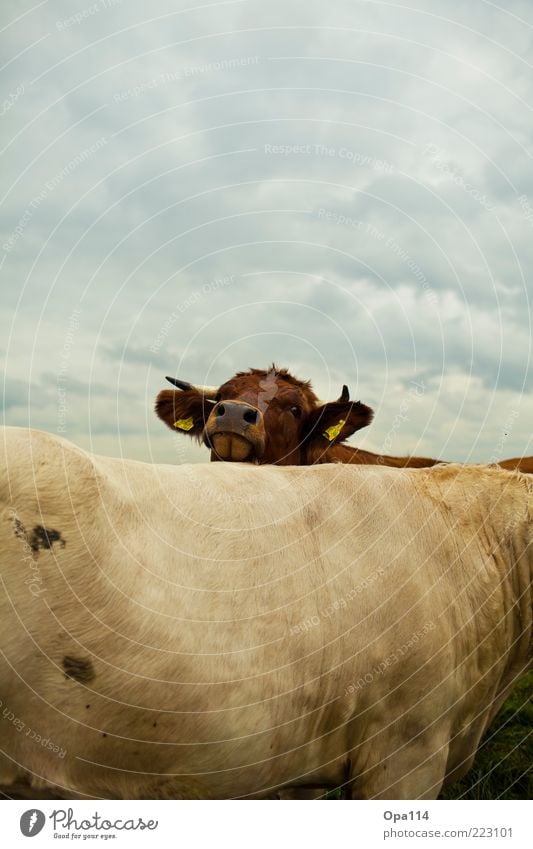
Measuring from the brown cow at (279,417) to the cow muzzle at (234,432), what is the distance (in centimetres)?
1

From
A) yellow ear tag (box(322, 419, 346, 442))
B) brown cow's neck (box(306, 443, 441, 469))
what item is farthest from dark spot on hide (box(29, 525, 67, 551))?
yellow ear tag (box(322, 419, 346, 442))

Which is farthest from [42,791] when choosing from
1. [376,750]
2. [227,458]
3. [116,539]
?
[227,458]

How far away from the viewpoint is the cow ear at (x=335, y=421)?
9.69 meters

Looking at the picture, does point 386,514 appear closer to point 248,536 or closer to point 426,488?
point 426,488

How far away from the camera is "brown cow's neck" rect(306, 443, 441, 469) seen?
9656mm

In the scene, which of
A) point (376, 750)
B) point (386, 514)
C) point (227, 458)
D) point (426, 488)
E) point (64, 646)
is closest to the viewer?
point (64, 646)

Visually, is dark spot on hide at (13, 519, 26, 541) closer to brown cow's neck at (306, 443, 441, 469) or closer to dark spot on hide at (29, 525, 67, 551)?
dark spot on hide at (29, 525, 67, 551)

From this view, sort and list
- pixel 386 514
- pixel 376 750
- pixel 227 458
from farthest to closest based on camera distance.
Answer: pixel 227 458 → pixel 386 514 → pixel 376 750

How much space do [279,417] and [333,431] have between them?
0.92m

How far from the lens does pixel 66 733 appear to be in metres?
3.51

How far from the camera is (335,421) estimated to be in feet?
32.1

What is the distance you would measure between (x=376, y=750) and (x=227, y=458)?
4.10 m
